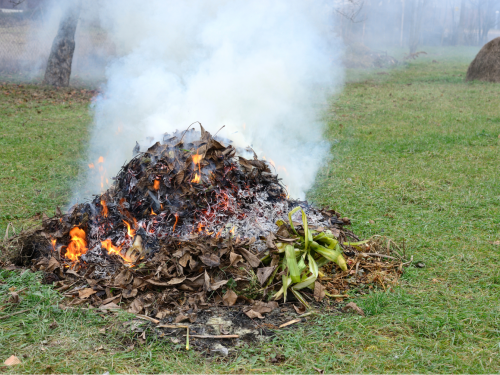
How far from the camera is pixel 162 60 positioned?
5.83m

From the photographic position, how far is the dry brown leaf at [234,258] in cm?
334

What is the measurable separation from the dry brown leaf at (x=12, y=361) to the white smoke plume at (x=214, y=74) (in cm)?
250

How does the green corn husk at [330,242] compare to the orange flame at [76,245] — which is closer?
the green corn husk at [330,242]

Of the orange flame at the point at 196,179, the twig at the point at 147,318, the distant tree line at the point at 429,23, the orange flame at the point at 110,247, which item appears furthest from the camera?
the distant tree line at the point at 429,23

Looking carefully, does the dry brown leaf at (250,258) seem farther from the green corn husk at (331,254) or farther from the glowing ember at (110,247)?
the glowing ember at (110,247)

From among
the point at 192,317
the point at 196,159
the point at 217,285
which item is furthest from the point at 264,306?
the point at 196,159

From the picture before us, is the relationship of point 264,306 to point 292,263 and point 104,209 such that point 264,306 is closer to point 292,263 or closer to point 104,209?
point 292,263

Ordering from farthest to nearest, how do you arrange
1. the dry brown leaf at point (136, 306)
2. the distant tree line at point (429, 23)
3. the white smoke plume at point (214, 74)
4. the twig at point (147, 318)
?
the distant tree line at point (429, 23) < the white smoke plume at point (214, 74) < the dry brown leaf at point (136, 306) < the twig at point (147, 318)

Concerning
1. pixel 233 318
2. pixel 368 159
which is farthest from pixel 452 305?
pixel 368 159

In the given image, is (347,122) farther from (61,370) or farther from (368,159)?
(61,370)

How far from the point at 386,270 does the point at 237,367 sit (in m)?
1.69

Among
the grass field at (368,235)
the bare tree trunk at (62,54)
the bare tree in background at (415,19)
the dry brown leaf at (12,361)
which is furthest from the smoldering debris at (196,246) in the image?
the bare tree in background at (415,19)

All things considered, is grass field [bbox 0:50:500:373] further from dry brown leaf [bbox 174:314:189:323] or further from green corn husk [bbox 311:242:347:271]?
green corn husk [bbox 311:242:347:271]

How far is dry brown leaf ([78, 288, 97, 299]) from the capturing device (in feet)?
10.4
